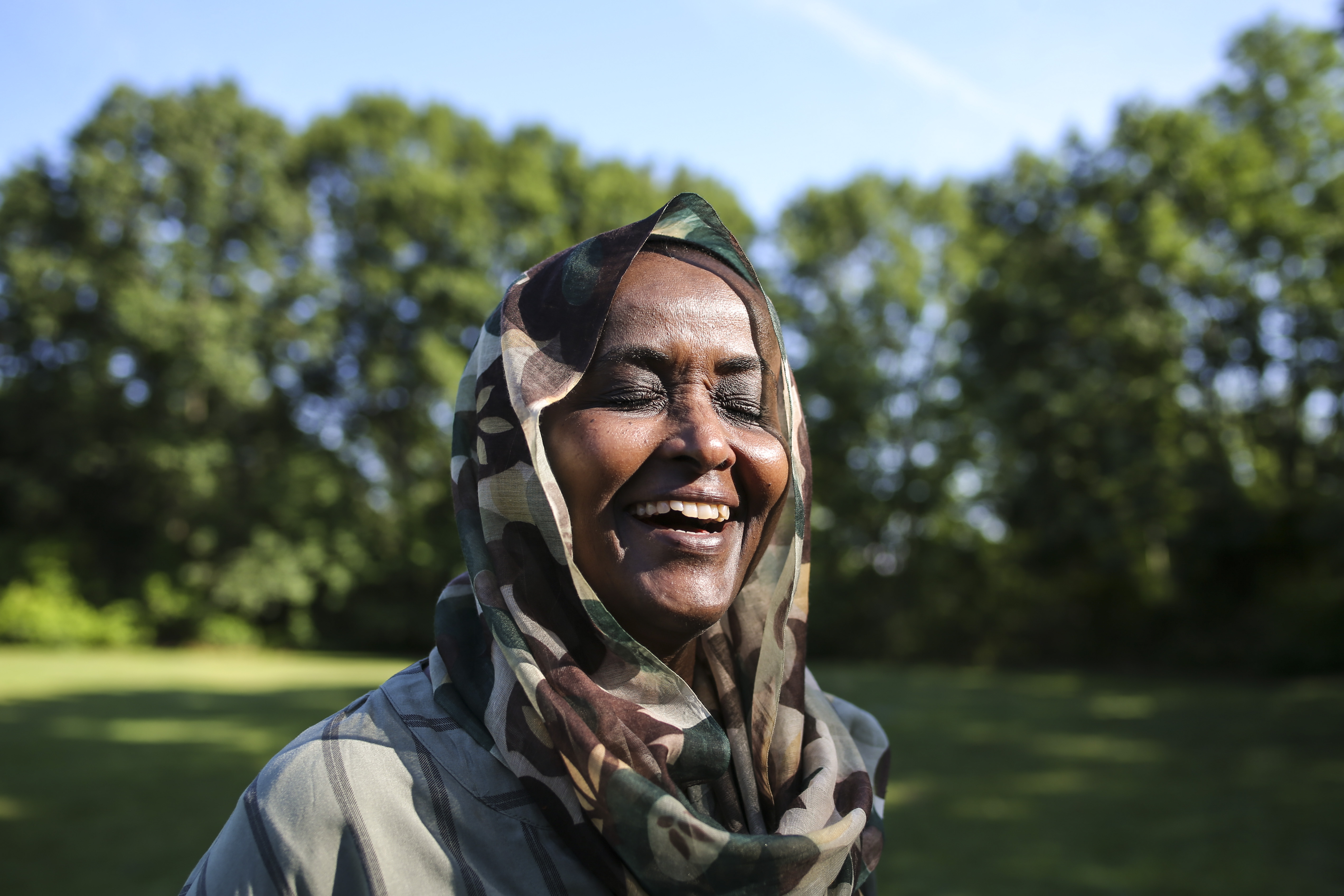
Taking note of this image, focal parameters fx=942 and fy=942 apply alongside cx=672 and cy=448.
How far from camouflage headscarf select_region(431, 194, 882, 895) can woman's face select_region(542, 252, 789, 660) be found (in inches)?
1.8

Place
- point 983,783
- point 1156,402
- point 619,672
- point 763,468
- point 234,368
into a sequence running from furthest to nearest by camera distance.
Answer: point 234,368 < point 1156,402 < point 983,783 < point 763,468 < point 619,672

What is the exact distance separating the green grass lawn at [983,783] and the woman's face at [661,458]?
5780 millimetres

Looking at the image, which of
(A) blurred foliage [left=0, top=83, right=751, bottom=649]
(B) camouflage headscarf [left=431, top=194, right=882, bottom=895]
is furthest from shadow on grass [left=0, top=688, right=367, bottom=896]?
(A) blurred foliage [left=0, top=83, right=751, bottom=649]

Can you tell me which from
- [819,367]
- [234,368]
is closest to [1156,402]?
[819,367]

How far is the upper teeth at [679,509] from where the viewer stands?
1545 mm

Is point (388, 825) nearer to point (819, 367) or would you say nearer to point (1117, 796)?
point (1117, 796)

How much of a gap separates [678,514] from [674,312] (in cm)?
35

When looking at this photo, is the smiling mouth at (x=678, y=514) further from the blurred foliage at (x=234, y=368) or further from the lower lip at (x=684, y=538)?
the blurred foliage at (x=234, y=368)

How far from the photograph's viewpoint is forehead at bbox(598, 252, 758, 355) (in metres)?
1.60

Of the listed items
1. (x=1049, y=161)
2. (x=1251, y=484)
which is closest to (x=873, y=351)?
(x=1049, y=161)

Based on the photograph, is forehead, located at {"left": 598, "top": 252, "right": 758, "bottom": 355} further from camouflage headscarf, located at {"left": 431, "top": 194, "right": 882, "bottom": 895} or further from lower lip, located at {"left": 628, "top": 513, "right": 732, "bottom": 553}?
lower lip, located at {"left": 628, "top": 513, "right": 732, "bottom": 553}

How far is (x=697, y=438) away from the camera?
1.54 metres

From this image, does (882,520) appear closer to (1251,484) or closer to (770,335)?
(1251,484)

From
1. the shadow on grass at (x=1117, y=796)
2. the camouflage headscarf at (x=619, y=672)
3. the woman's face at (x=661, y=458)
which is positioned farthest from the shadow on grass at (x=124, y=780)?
the woman's face at (x=661, y=458)
